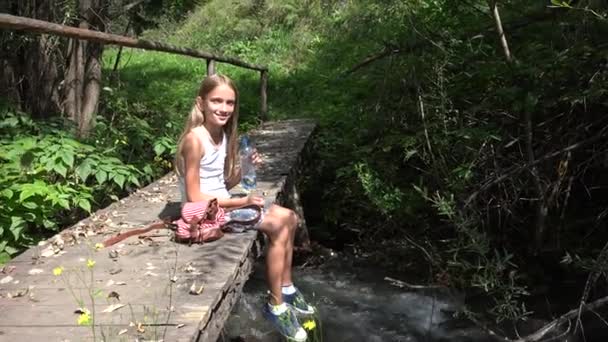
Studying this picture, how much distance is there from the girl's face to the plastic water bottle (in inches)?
16.2

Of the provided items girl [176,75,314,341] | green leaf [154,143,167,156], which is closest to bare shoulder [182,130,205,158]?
girl [176,75,314,341]

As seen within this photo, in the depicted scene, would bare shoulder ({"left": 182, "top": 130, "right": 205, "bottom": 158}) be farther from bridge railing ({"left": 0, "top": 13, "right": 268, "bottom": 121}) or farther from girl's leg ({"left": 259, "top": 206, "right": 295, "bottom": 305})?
bridge railing ({"left": 0, "top": 13, "right": 268, "bottom": 121})

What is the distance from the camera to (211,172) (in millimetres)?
4180

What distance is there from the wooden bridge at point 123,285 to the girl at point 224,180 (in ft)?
0.56

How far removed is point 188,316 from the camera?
108 inches

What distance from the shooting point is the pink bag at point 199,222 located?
379 cm

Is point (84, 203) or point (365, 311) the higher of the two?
point (84, 203)

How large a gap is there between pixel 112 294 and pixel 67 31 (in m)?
1.88

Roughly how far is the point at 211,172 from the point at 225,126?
36 cm

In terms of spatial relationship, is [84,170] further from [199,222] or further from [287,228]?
[287,228]

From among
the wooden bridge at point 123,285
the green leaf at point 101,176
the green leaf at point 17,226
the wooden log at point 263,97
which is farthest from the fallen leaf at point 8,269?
the wooden log at point 263,97

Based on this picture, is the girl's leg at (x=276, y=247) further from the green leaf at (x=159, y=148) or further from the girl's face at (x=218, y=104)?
the green leaf at (x=159, y=148)

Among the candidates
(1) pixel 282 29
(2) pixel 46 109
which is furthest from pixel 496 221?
(1) pixel 282 29

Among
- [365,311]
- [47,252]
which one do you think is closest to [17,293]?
[47,252]
